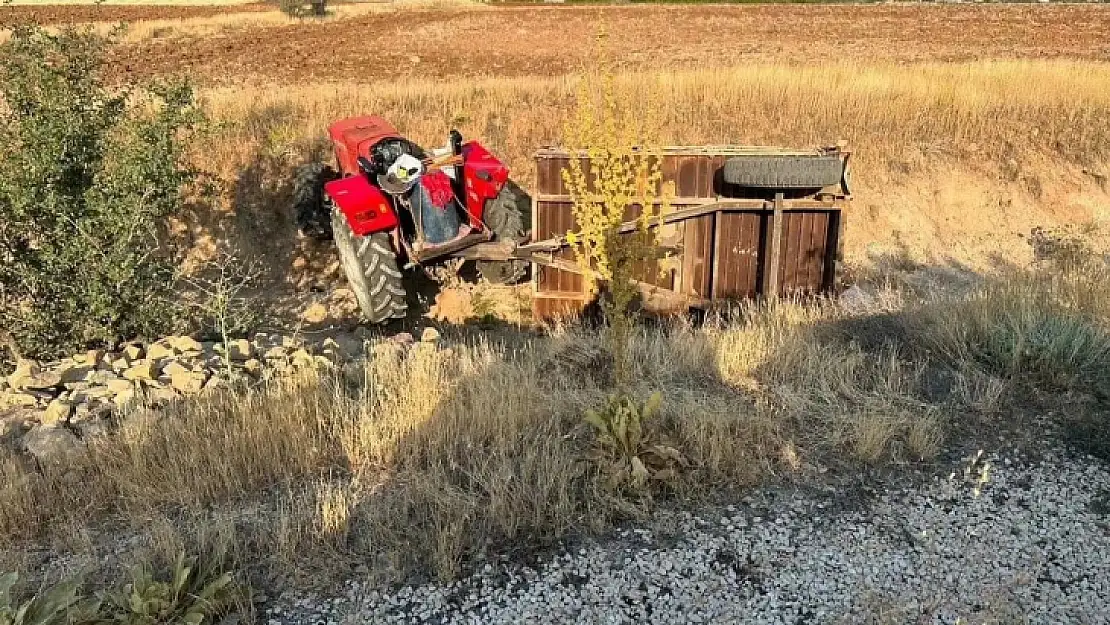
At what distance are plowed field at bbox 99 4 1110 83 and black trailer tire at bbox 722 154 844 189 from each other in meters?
12.1

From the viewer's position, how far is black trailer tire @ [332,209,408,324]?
7.56m

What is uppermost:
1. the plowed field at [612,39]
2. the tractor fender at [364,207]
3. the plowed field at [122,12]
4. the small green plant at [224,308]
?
the plowed field at [122,12]

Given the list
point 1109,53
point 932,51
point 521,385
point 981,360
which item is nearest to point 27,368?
point 521,385

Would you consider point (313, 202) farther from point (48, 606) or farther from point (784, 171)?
point (48, 606)

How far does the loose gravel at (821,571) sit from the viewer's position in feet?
10.2

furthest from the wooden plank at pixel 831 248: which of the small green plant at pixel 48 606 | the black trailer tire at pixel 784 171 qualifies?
the small green plant at pixel 48 606

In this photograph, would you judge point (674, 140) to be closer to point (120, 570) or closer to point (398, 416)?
point (398, 416)

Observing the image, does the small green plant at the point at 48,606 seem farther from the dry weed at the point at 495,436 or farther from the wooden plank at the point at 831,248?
the wooden plank at the point at 831,248

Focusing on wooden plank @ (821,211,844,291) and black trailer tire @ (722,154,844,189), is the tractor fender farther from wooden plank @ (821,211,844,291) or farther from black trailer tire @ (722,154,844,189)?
wooden plank @ (821,211,844,291)

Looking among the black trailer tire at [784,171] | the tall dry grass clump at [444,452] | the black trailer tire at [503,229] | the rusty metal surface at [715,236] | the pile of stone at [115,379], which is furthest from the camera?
the black trailer tire at [503,229]

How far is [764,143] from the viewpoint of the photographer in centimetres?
1170

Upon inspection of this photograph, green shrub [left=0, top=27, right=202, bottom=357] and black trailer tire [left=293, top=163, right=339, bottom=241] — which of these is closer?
green shrub [left=0, top=27, right=202, bottom=357]

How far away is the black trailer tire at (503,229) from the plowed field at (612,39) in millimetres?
11111

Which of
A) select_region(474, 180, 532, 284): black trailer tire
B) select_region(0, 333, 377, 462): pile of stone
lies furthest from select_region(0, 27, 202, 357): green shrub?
select_region(474, 180, 532, 284): black trailer tire
